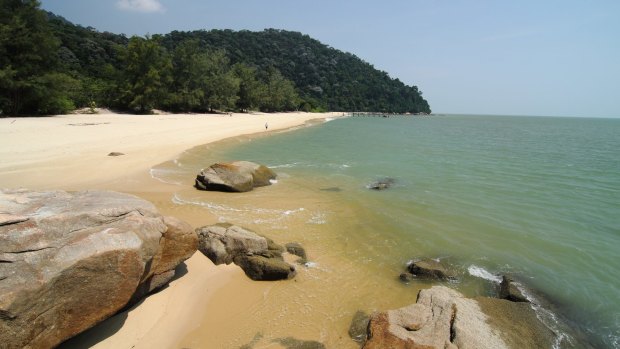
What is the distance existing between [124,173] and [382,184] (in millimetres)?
14290

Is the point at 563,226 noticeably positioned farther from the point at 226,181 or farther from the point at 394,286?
the point at 226,181

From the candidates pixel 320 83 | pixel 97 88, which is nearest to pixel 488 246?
pixel 97 88

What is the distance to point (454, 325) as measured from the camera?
249 inches

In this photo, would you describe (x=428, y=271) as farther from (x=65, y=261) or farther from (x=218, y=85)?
(x=218, y=85)

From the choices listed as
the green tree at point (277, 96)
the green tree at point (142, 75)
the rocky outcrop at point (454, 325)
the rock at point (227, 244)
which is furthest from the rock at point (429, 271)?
the green tree at point (277, 96)

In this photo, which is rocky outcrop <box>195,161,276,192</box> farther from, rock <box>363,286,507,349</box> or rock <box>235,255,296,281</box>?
rock <box>363,286,507,349</box>

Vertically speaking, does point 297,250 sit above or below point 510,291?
below

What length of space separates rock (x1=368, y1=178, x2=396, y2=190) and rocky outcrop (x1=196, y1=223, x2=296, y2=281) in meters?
10.5

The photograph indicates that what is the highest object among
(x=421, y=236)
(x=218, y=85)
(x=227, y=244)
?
(x=218, y=85)

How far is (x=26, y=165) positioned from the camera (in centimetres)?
1780

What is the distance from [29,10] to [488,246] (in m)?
48.4

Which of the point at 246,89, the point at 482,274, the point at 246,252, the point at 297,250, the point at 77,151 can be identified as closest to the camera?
the point at 246,252

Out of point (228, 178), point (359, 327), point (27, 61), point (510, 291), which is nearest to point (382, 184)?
point (228, 178)

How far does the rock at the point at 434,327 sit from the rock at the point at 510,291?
2109 millimetres
